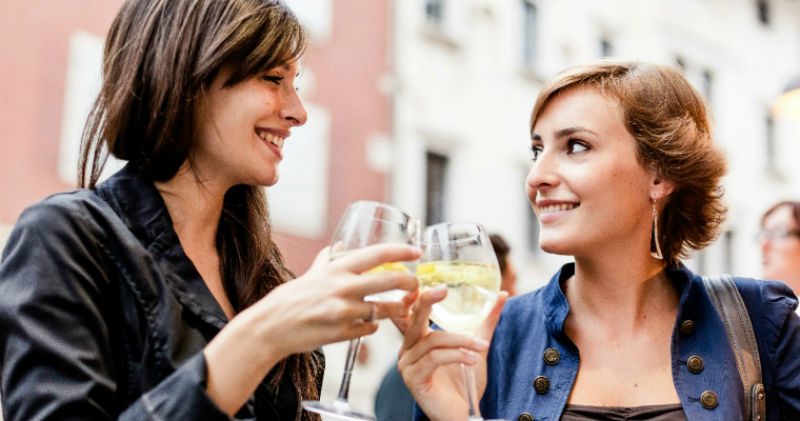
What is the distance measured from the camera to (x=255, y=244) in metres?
2.04

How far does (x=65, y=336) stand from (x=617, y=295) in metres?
1.36

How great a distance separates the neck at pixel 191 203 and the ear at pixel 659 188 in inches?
42.5

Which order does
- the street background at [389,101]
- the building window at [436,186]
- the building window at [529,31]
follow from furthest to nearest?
the building window at [529,31] < the building window at [436,186] < the street background at [389,101]

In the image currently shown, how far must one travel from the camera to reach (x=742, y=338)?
2326mm

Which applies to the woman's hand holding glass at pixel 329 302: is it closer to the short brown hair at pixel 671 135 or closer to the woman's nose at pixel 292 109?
the woman's nose at pixel 292 109

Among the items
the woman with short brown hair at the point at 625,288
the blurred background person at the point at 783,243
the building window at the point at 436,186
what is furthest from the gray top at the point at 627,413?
the building window at the point at 436,186

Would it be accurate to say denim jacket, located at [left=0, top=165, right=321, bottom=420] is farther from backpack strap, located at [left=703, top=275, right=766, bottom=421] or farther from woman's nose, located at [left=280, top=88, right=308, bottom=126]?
backpack strap, located at [left=703, top=275, right=766, bottom=421]

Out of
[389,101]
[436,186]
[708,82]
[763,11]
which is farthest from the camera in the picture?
[763,11]

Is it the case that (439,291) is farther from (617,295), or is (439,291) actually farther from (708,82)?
(708,82)

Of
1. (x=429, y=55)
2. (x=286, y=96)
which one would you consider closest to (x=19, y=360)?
(x=286, y=96)

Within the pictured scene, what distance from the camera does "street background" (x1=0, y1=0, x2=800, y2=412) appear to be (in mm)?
8391

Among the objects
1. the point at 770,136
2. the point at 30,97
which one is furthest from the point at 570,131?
the point at 770,136

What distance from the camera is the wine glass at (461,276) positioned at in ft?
5.65

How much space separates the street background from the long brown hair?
6.06 meters
